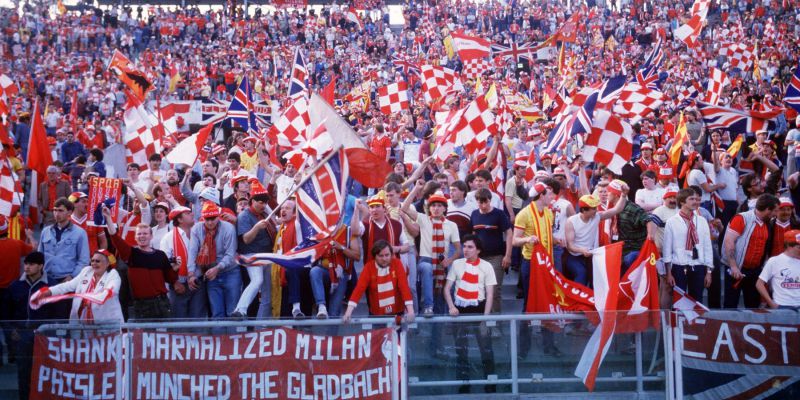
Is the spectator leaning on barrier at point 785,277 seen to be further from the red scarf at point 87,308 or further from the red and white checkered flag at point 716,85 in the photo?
the red and white checkered flag at point 716,85

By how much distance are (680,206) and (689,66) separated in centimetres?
1800

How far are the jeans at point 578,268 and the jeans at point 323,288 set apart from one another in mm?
2263

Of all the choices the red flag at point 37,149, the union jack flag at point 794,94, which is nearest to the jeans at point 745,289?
the union jack flag at point 794,94

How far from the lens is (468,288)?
9094 mm

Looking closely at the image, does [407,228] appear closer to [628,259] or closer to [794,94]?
[628,259]

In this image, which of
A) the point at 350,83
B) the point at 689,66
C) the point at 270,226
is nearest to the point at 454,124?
the point at 270,226

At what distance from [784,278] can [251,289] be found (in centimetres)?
501

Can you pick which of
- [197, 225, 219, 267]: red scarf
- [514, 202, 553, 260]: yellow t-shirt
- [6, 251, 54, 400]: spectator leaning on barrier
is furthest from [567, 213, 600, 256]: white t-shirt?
[6, 251, 54, 400]: spectator leaning on barrier

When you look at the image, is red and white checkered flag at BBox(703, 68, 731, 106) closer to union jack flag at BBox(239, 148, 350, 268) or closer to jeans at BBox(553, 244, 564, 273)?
jeans at BBox(553, 244, 564, 273)

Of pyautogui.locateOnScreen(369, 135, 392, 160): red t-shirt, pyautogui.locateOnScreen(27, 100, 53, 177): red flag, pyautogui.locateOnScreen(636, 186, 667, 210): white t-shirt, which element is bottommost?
pyautogui.locateOnScreen(636, 186, 667, 210): white t-shirt

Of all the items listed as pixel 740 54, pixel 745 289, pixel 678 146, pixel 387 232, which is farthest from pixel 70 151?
pixel 740 54

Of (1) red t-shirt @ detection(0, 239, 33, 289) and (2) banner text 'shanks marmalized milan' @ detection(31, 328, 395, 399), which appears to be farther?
(1) red t-shirt @ detection(0, 239, 33, 289)

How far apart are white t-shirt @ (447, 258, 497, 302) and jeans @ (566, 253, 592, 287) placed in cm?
101

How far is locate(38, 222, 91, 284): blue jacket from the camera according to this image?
9.30m
